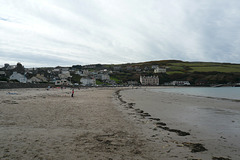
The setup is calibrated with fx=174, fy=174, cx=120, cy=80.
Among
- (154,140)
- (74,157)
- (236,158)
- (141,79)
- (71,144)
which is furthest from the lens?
(141,79)

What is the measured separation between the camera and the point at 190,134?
25.3 ft

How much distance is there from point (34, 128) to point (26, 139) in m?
1.71

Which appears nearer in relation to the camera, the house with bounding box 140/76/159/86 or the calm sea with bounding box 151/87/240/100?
the calm sea with bounding box 151/87/240/100

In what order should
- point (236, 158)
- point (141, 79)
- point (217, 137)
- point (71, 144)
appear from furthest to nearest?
point (141, 79) → point (217, 137) → point (71, 144) → point (236, 158)

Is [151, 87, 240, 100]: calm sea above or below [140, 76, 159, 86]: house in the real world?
below

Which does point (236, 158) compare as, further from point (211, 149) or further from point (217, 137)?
point (217, 137)

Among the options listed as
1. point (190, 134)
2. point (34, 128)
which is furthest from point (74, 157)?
point (190, 134)

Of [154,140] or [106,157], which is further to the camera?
[154,140]

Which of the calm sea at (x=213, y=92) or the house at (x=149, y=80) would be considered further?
the house at (x=149, y=80)

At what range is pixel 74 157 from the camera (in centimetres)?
471

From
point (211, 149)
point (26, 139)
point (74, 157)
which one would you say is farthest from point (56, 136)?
point (211, 149)

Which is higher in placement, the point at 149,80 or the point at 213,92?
the point at 149,80

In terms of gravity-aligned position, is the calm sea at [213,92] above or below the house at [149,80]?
below

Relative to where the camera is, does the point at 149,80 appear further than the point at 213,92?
Yes
